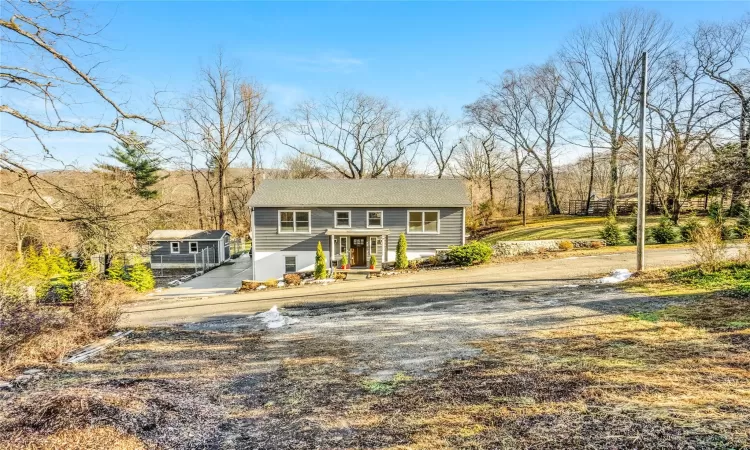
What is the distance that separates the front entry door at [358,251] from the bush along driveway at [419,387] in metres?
13.3

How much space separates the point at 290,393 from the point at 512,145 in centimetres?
3852

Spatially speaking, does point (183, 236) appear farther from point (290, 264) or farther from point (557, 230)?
point (557, 230)

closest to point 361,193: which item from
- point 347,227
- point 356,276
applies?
point 347,227

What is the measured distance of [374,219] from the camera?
21.2 metres

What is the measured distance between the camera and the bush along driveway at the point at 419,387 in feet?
10.8

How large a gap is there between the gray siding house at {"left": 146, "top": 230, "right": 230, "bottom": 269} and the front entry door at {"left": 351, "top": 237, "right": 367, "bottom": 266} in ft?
44.0

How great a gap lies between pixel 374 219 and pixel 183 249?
1679 centimetres

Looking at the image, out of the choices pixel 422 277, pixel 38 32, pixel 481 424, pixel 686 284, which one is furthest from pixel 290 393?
pixel 422 277

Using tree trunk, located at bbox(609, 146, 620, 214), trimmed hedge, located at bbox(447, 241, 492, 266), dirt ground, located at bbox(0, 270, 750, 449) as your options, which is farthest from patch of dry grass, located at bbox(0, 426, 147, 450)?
tree trunk, located at bbox(609, 146, 620, 214)

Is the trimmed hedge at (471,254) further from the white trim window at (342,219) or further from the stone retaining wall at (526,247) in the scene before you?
the white trim window at (342,219)

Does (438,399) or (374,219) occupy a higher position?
(374,219)

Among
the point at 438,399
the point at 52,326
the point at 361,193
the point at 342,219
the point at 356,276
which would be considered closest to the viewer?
the point at 438,399

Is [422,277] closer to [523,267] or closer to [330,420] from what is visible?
[523,267]

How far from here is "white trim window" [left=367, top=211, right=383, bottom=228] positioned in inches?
832
